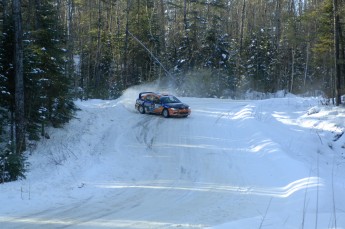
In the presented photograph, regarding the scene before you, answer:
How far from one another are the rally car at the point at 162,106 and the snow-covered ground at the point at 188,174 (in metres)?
0.55

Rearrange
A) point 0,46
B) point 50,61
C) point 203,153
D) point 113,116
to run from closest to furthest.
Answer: point 203,153 < point 0,46 < point 50,61 < point 113,116

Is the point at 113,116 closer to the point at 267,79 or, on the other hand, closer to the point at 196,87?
the point at 196,87

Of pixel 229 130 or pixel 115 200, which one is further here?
pixel 229 130

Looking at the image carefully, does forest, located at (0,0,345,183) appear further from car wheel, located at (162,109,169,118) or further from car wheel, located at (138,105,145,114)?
car wheel, located at (162,109,169,118)

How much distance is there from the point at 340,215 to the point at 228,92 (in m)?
40.8

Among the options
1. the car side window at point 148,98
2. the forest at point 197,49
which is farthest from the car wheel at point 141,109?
the forest at point 197,49

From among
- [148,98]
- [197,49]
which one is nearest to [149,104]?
[148,98]

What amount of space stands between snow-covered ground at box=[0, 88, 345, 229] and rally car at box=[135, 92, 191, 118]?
1.80 ft

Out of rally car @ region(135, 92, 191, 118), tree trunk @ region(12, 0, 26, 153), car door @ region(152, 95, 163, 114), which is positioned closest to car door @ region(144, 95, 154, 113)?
rally car @ region(135, 92, 191, 118)

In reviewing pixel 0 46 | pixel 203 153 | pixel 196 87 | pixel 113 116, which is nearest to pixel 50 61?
pixel 0 46

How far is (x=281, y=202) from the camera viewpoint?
31.2 ft

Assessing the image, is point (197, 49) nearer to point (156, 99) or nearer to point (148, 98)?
point (148, 98)

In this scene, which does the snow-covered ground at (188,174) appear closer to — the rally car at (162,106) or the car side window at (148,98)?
the rally car at (162,106)

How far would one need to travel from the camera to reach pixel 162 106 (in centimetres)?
2489
